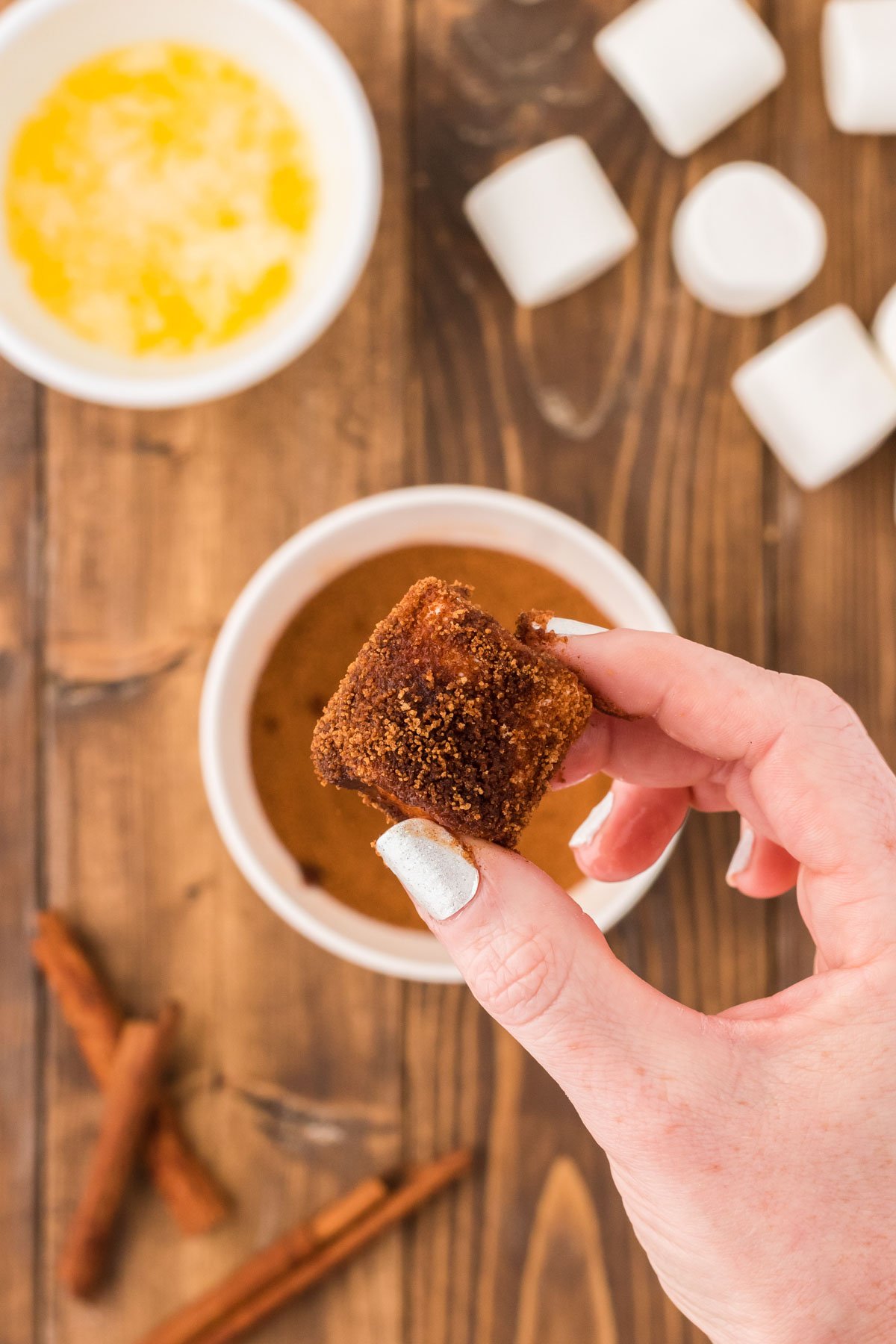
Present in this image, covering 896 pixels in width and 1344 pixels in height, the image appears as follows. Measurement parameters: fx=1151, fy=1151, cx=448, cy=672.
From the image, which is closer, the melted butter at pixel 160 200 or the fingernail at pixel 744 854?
the fingernail at pixel 744 854

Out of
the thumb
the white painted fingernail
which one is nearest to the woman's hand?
the thumb

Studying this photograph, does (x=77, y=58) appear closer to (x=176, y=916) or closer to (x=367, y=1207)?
(x=176, y=916)

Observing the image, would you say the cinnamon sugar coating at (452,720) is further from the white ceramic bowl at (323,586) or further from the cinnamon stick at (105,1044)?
the cinnamon stick at (105,1044)

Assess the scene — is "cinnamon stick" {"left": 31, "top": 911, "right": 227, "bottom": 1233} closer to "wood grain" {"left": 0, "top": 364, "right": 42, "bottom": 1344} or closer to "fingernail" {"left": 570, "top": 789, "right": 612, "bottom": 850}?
"wood grain" {"left": 0, "top": 364, "right": 42, "bottom": 1344}

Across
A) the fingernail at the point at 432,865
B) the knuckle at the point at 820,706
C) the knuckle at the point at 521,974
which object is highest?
the knuckle at the point at 820,706

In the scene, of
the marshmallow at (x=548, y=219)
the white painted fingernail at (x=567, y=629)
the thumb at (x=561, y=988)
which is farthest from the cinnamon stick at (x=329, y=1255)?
the marshmallow at (x=548, y=219)

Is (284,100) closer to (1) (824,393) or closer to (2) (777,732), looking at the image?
(1) (824,393)
